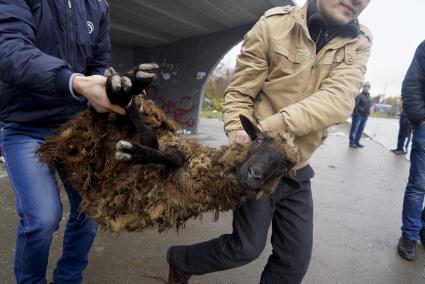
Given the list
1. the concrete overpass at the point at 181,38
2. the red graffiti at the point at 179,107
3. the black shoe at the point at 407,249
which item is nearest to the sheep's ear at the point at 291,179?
the black shoe at the point at 407,249

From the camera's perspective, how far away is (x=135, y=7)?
25.4ft

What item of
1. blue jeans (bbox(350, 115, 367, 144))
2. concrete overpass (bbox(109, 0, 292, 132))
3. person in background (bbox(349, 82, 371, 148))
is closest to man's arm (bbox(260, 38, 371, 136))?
concrete overpass (bbox(109, 0, 292, 132))

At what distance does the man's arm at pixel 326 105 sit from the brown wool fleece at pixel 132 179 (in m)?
0.13

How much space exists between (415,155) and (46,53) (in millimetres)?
3950

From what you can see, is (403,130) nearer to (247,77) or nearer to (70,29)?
(247,77)

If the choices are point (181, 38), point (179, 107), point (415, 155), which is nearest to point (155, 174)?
point (415, 155)

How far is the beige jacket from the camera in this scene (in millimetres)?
2381

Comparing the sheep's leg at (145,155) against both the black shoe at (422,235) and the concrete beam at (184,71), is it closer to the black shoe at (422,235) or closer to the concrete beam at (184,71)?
the black shoe at (422,235)

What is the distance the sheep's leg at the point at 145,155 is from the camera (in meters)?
1.92

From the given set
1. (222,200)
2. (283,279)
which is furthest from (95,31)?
(283,279)

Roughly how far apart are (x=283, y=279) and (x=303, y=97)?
1312mm

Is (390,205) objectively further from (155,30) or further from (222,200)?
(155,30)

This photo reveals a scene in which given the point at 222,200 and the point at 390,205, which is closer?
the point at 222,200

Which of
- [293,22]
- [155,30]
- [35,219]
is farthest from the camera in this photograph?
[155,30]
